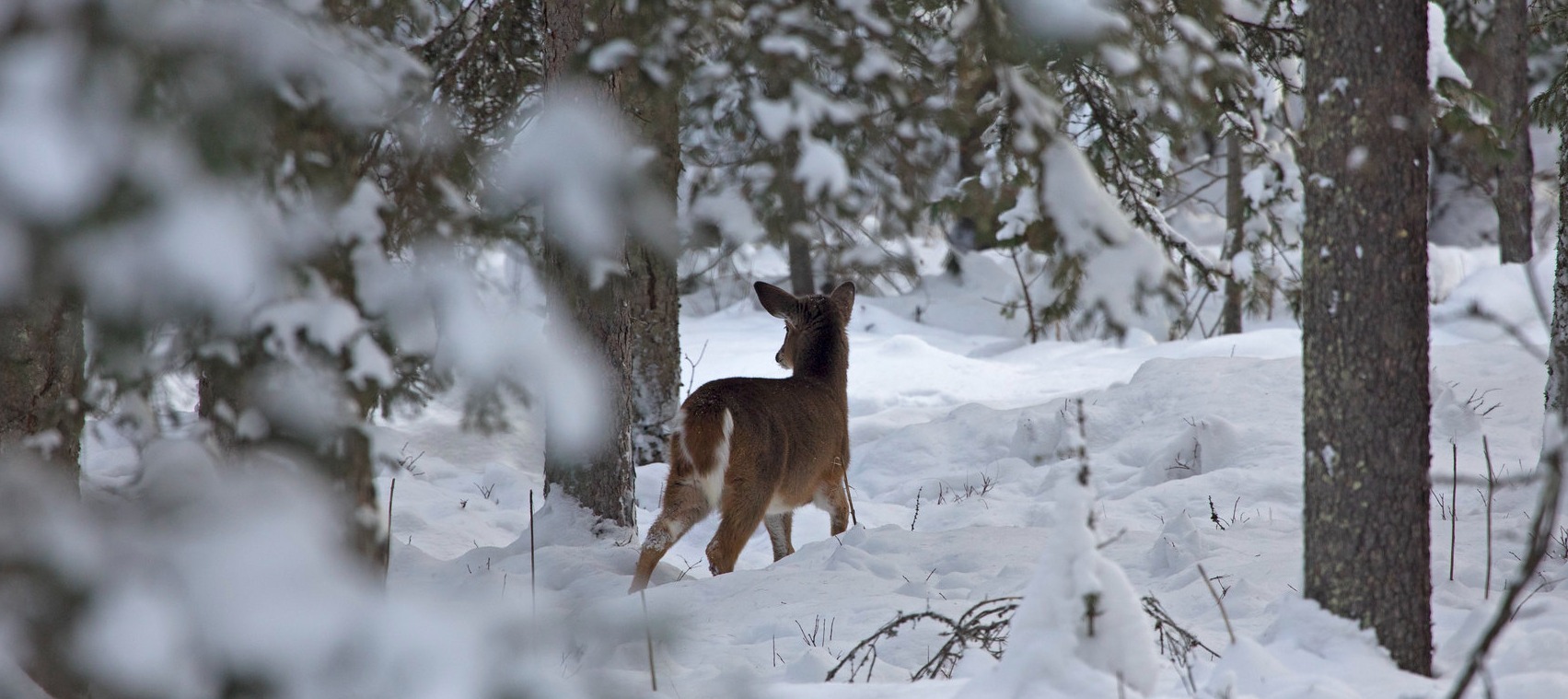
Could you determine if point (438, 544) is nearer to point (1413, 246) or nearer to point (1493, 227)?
point (1413, 246)

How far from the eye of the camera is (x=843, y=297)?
7816 millimetres

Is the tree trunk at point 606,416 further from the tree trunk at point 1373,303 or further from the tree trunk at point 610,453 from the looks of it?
the tree trunk at point 1373,303

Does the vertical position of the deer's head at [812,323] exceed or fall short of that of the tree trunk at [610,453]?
it exceeds it

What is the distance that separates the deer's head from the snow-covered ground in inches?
50.0

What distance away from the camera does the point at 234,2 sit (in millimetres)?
1686

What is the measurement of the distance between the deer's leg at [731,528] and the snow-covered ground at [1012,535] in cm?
15

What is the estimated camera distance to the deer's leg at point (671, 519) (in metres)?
5.75

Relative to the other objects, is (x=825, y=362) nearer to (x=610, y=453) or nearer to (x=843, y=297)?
(x=843, y=297)

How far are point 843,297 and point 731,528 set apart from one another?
2317 millimetres

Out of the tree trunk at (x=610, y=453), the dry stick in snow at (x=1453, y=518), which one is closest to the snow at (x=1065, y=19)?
the dry stick in snow at (x=1453, y=518)

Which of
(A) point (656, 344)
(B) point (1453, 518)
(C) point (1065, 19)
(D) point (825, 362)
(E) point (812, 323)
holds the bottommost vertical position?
(B) point (1453, 518)

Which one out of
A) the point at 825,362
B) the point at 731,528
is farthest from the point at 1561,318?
the point at 731,528

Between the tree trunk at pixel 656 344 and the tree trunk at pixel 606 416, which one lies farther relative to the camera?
the tree trunk at pixel 656 344

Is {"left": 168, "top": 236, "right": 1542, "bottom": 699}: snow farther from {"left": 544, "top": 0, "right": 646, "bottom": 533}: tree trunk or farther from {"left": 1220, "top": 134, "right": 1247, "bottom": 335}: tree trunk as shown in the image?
{"left": 1220, "top": 134, "right": 1247, "bottom": 335}: tree trunk
